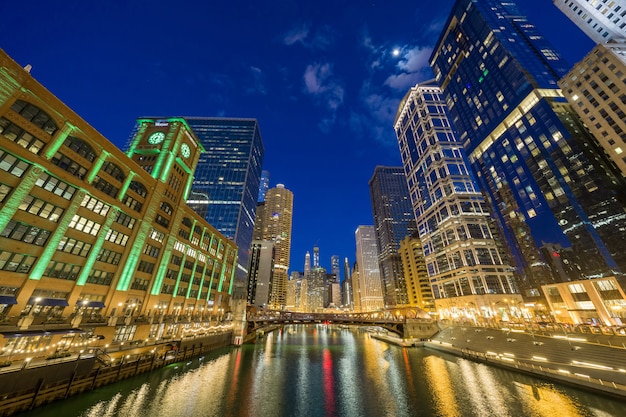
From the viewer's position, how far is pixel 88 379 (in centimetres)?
2667

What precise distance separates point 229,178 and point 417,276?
403ft

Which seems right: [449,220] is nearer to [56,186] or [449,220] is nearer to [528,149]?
[528,149]

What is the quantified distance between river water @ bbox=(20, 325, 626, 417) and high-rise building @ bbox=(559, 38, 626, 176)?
61.6m

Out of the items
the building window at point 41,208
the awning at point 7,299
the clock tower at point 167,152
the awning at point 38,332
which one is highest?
the clock tower at point 167,152

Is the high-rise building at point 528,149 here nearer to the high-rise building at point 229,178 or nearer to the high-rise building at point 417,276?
the high-rise building at point 417,276

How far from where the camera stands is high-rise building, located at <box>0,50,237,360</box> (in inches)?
1049

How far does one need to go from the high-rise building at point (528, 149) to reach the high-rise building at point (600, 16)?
11.6m

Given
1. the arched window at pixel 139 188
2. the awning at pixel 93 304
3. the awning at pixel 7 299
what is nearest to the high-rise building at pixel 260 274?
the arched window at pixel 139 188

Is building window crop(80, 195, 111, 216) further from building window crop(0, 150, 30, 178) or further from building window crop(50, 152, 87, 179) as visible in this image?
building window crop(0, 150, 30, 178)

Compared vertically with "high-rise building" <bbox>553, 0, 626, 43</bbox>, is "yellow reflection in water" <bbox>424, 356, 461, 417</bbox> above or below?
below

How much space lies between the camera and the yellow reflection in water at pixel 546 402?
21719mm

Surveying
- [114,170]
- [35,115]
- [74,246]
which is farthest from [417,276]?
[35,115]

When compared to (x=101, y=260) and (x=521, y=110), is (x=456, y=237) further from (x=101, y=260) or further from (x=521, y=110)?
(x=101, y=260)

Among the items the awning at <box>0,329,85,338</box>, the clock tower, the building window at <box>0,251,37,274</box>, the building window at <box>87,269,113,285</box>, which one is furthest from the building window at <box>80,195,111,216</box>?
the awning at <box>0,329,85,338</box>
